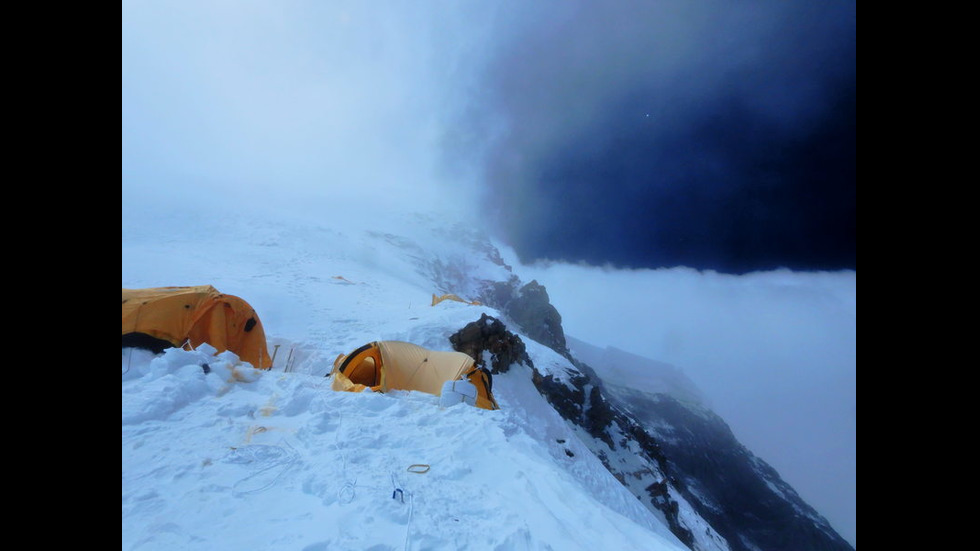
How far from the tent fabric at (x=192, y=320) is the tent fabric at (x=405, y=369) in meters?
2.92

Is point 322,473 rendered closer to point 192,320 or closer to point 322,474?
point 322,474

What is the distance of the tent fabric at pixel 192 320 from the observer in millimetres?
7488

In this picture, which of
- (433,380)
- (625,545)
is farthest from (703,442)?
(625,545)

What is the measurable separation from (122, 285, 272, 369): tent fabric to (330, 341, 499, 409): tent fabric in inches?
115

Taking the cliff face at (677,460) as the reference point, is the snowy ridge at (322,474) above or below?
above

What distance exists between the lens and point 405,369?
901 centimetres

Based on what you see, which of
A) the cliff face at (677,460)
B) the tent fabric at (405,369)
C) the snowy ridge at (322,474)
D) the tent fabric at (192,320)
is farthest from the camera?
the cliff face at (677,460)

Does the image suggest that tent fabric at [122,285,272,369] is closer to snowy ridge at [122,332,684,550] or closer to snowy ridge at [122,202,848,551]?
snowy ridge at [122,202,848,551]

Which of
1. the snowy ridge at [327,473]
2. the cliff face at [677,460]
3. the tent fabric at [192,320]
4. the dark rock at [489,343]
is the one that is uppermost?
the tent fabric at [192,320]

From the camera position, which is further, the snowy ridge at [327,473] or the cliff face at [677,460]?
the cliff face at [677,460]

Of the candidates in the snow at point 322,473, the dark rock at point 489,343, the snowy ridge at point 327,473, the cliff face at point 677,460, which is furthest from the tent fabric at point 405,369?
the cliff face at point 677,460

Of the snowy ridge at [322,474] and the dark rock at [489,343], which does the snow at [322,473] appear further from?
the dark rock at [489,343]
